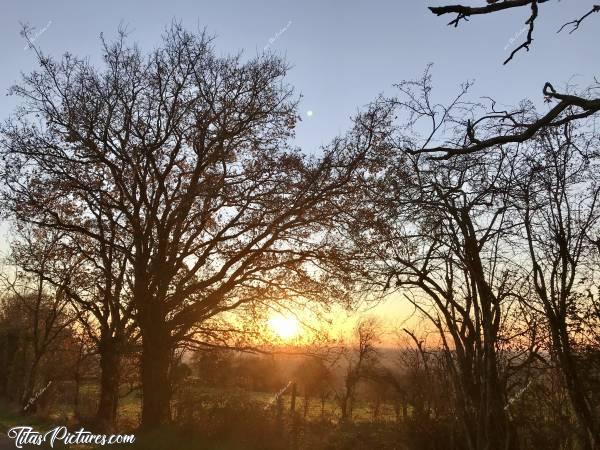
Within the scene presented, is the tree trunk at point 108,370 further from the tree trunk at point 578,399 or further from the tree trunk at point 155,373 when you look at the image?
the tree trunk at point 578,399

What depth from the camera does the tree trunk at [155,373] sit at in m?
15.6

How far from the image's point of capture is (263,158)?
16078mm

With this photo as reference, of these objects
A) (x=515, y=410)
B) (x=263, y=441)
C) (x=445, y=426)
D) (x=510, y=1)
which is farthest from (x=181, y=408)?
(x=510, y=1)

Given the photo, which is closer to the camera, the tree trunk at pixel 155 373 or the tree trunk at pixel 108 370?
the tree trunk at pixel 155 373

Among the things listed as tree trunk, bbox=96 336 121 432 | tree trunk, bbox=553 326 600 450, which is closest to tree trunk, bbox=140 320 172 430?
tree trunk, bbox=96 336 121 432

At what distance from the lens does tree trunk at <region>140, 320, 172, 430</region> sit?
15.6 meters

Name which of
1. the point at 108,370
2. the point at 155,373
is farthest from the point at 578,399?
the point at 108,370

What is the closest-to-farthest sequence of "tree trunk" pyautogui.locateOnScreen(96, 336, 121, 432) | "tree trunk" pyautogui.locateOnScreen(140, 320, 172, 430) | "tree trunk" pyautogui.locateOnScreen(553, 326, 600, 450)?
"tree trunk" pyautogui.locateOnScreen(553, 326, 600, 450), "tree trunk" pyautogui.locateOnScreen(140, 320, 172, 430), "tree trunk" pyautogui.locateOnScreen(96, 336, 121, 432)

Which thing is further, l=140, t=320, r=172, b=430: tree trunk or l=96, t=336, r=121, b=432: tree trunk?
l=96, t=336, r=121, b=432: tree trunk

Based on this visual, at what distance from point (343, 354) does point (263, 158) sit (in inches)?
293

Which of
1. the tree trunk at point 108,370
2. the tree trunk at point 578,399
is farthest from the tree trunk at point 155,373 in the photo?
the tree trunk at point 578,399

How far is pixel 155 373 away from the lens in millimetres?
15938

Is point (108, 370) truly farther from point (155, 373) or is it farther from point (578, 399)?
point (578, 399)

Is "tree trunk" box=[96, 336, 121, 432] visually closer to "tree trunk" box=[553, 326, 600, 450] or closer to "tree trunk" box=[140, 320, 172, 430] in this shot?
"tree trunk" box=[140, 320, 172, 430]
